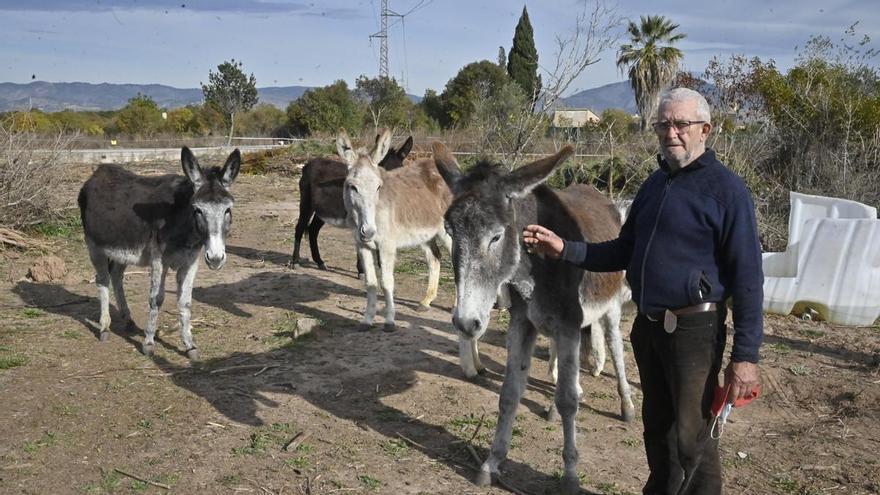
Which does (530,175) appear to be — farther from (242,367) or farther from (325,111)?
(325,111)

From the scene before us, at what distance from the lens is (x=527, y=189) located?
3934 millimetres

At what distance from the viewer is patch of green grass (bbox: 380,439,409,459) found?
5008mm

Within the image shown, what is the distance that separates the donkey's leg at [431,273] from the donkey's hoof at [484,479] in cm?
429

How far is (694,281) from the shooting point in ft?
10.0

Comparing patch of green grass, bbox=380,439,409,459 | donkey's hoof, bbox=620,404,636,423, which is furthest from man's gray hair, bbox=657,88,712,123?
donkey's hoof, bbox=620,404,636,423

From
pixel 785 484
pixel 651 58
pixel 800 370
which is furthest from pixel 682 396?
pixel 651 58

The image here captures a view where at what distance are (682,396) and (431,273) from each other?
6020 millimetres

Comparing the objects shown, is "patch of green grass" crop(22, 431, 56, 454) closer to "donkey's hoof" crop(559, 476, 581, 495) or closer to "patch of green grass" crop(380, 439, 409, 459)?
"patch of green grass" crop(380, 439, 409, 459)

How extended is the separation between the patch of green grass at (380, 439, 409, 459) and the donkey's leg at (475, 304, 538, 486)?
0.69 meters

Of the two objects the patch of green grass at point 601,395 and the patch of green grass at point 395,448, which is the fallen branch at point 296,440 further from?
the patch of green grass at point 601,395

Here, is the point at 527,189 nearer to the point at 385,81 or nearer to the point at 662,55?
the point at 662,55

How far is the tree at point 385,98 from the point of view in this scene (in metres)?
35.2

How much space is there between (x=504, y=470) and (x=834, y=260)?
595 centimetres

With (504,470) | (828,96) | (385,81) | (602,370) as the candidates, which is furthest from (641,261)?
(385,81)
